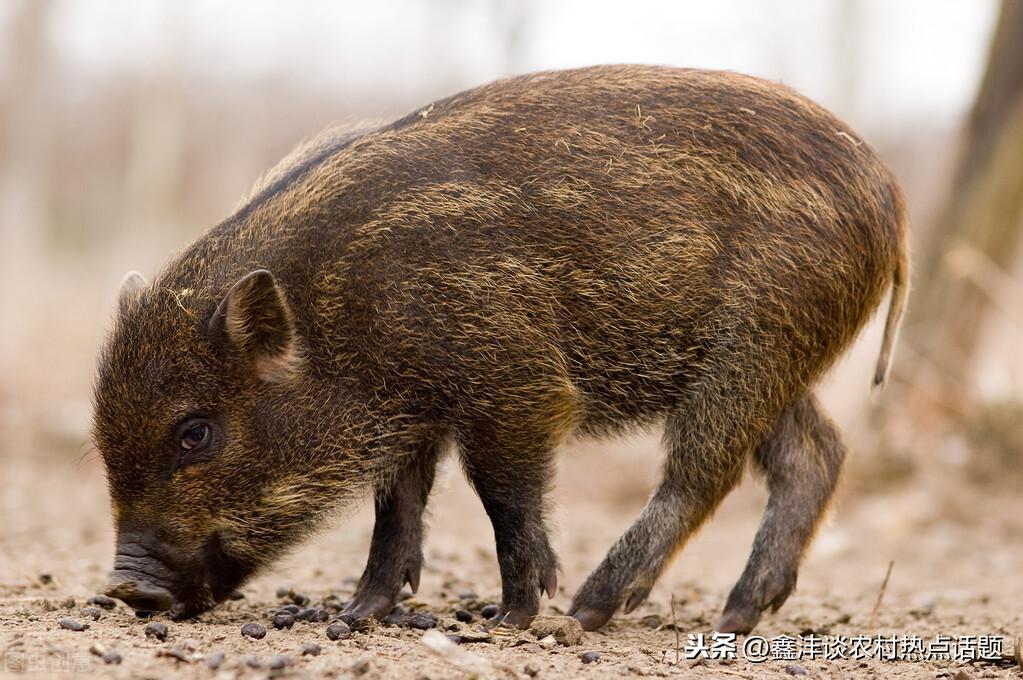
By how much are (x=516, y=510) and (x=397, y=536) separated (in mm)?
631

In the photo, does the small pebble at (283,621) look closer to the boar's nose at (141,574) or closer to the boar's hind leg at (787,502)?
the boar's nose at (141,574)

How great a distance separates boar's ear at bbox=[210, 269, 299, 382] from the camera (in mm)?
4387

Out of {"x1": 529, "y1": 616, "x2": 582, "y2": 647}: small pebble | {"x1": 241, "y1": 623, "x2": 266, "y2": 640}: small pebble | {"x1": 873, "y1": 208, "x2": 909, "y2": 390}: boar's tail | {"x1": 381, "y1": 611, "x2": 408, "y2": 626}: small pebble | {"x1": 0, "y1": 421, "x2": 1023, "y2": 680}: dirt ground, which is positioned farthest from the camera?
{"x1": 873, "y1": 208, "x2": 909, "y2": 390}: boar's tail

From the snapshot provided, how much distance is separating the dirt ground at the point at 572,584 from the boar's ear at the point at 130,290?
708 mm

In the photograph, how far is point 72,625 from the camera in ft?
12.9

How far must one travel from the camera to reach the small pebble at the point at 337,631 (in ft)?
13.4

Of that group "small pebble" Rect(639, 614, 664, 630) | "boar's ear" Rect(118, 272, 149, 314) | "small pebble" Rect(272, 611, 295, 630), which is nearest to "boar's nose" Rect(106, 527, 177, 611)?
"small pebble" Rect(272, 611, 295, 630)

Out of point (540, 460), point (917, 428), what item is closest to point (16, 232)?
point (917, 428)

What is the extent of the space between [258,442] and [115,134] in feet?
112

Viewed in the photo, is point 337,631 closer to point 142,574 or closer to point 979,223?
point 142,574

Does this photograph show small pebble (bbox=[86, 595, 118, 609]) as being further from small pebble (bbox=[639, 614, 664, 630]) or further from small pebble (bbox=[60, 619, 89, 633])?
small pebble (bbox=[639, 614, 664, 630])

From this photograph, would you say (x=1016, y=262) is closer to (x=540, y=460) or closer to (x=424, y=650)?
(x=540, y=460)

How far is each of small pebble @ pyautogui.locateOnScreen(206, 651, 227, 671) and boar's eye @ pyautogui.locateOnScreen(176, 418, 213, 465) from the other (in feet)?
3.63

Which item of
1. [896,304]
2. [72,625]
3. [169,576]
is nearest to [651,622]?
[896,304]
